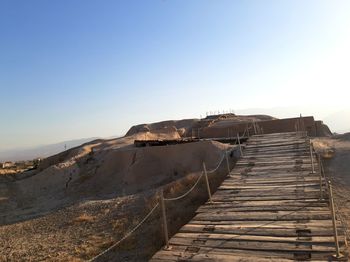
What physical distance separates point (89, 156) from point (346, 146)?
58.4 ft

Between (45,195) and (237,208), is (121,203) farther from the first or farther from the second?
(45,195)

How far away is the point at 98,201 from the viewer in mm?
18812

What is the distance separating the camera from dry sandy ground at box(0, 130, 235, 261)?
12.9 metres

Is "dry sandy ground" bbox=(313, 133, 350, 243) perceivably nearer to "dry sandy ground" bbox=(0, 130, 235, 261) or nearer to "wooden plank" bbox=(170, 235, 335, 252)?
"wooden plank" bbox=(170, 235, 335, 252)

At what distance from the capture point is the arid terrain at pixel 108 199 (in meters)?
12.9

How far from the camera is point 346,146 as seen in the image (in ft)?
64.2

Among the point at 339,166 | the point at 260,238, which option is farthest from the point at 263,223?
the point at 339,166

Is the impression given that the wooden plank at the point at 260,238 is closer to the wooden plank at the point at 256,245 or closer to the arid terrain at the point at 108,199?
the wooden plank at the point at 256,245

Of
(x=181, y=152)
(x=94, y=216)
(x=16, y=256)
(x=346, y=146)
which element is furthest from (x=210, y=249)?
(x=181, y=152)

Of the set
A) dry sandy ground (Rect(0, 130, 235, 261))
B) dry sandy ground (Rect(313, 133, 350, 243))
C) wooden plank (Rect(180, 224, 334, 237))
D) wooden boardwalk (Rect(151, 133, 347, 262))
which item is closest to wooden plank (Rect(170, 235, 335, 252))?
wooden boardwalk (Rect(151, 133, 347, 262))

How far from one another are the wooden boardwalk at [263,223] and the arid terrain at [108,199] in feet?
4.88

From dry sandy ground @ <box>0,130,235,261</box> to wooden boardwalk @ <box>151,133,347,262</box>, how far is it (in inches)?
80.0

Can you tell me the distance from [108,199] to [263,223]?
11.5 meters

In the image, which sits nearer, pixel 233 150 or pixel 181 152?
pixel 233 150
